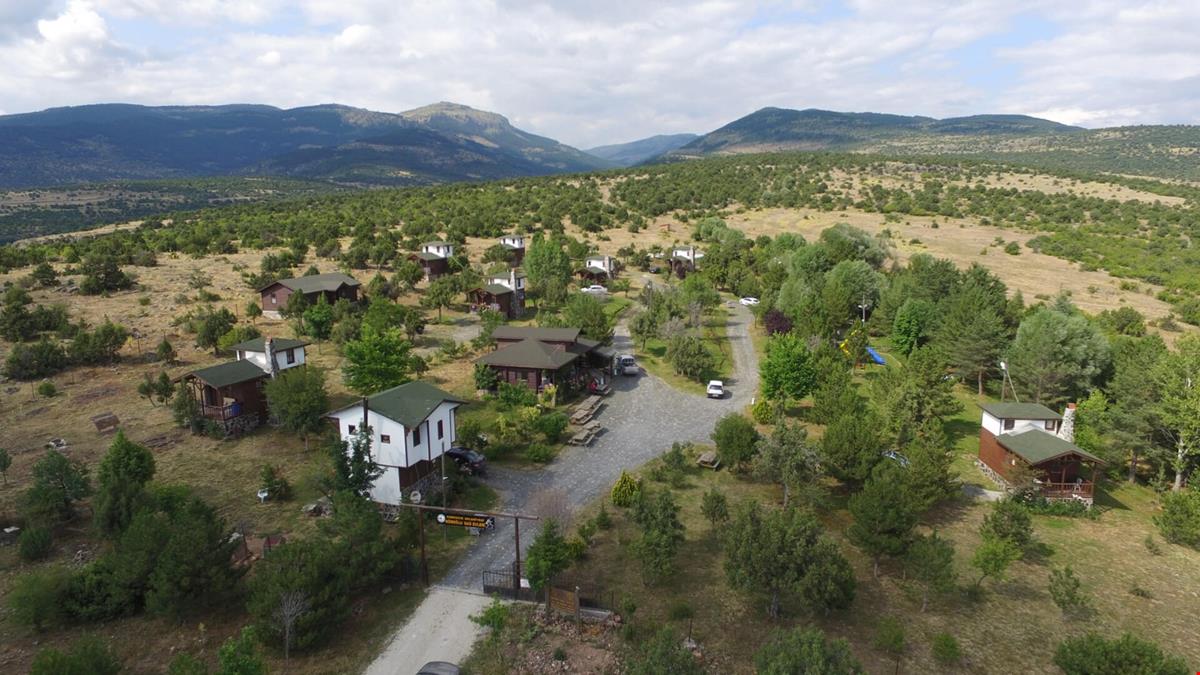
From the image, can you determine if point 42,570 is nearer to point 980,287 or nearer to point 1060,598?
point 1060,598

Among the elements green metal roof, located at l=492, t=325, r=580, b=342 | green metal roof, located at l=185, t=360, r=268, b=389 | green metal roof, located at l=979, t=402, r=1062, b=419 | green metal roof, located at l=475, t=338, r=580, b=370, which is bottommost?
green metal roof, located at l=979, t=402, r=1062, b=419

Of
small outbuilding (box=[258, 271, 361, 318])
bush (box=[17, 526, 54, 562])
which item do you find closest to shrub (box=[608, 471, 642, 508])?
bush (box=[17, 526, 54, 562])

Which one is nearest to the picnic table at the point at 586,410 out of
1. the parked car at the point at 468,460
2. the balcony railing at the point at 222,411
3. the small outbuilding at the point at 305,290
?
the parked car at the point at 468,460

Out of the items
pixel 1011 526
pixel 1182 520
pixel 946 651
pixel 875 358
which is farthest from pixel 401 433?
pixel 875 358

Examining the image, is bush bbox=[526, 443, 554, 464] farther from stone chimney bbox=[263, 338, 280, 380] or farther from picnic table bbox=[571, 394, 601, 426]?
stone chimney bbox=[263, 338, 280, 380]

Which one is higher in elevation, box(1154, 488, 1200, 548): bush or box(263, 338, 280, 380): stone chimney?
box(263, 338, 280, 380): stone chimney

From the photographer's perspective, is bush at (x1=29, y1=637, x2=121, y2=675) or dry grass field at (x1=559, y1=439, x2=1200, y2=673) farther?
dry grass field at (x1=559, y1=439, x2=1200, y2=673)
